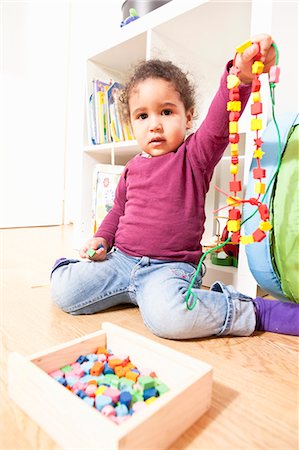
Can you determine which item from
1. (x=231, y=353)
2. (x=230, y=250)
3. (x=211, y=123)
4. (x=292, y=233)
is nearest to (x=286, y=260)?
(x=292, y=233)

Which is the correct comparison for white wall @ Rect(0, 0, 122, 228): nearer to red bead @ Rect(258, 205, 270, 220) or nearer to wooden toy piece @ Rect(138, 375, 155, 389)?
red bead @ Rect(258, 205, 270, 220)

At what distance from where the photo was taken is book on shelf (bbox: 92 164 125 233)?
130 cm

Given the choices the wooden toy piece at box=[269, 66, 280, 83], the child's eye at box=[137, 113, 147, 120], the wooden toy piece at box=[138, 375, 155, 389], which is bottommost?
the wooden toy piece at box=[138, 375, 155, 389]

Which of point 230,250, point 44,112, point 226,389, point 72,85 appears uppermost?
point 72,85

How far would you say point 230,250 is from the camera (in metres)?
1.04

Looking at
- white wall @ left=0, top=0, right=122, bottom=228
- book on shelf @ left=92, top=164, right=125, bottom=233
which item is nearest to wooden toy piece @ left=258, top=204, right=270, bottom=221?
book on shelf @ left=92, top=164, right=125, bottom=233

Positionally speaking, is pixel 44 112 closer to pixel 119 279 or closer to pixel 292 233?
pixel 119 279

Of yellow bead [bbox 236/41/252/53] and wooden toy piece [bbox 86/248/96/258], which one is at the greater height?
yellow bead [bbox 236/41/252/53]

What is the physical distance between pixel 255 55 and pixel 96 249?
1.77 ft

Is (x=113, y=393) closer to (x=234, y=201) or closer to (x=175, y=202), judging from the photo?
(x=234, y=201)

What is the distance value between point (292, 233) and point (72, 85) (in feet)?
6.51

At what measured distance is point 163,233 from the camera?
78cm

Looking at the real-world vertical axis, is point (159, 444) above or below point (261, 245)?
below

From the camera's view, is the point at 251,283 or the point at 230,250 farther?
the point at 230,250
